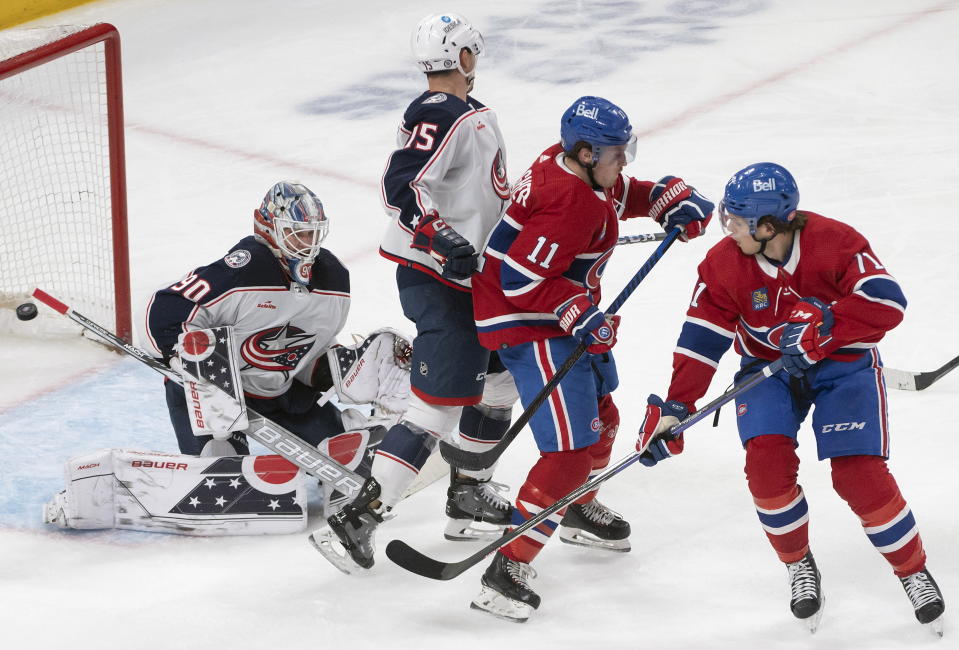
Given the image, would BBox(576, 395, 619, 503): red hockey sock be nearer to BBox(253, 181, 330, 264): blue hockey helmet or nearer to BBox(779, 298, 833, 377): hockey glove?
BBox(779, 298, 833, 377): hockey glove

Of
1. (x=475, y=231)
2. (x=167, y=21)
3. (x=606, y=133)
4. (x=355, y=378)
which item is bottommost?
(x=355, y=378)

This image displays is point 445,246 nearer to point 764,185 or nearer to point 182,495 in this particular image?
point 764,185

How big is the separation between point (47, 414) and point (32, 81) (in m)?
1.57

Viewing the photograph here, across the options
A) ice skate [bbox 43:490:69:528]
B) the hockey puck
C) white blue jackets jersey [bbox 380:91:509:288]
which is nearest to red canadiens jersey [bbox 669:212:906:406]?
white blue jackets jersey [bbox 380:91:509:288]

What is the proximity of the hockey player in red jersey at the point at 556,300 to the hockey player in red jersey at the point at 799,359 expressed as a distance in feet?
0.61

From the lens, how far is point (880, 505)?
8.02 feet

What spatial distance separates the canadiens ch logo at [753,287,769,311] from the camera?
8.18 ft

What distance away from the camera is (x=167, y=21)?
7414mm

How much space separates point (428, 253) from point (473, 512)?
0.69 metres

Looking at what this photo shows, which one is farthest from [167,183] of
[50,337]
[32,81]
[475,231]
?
[475,231]

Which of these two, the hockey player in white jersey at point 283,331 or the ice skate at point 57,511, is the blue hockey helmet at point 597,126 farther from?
the ice skate at point 57,511

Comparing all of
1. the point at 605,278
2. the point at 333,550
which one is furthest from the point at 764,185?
the point at 605,278

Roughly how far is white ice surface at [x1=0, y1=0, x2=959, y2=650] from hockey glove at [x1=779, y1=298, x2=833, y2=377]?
1.86 ft

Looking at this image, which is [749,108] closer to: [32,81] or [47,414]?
[32,81]
